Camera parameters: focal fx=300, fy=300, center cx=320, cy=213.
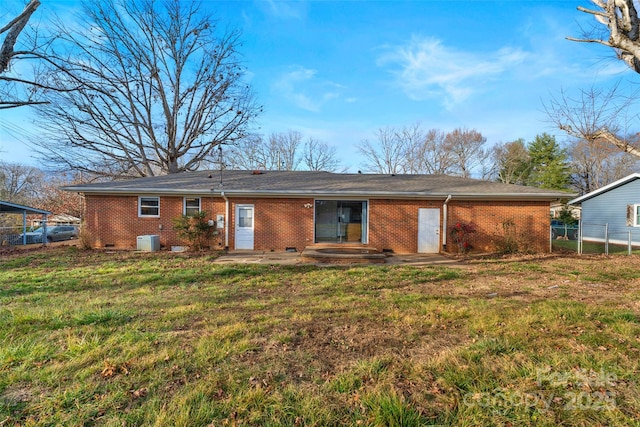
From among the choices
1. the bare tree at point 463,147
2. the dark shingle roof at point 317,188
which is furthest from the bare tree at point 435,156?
the dark shingle roof at point 317,188

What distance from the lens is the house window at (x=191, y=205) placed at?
1231 cm

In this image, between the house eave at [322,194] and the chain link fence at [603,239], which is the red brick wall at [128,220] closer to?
the house eave at [322,194]

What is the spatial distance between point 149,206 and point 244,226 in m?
3.99

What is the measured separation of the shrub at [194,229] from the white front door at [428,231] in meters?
8.41

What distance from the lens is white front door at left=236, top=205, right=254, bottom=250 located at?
40.0ft

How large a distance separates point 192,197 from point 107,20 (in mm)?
15071

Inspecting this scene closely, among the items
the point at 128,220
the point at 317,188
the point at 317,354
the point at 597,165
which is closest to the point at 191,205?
the point at 128,220

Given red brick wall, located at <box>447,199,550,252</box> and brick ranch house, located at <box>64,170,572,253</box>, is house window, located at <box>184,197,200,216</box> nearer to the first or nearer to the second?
brick ranch house, located at <box>64,170,572,253</box>

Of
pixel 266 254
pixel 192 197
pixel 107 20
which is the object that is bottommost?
pixel 266 254

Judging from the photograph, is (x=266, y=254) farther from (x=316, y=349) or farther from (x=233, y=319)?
(x=316, y=349)

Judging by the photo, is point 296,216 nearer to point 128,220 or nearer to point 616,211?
point 128,220

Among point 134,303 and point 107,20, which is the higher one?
point 107,20

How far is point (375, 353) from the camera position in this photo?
3352 millimetres

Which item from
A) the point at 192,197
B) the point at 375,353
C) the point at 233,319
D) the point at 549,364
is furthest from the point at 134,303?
the point at 192,197
